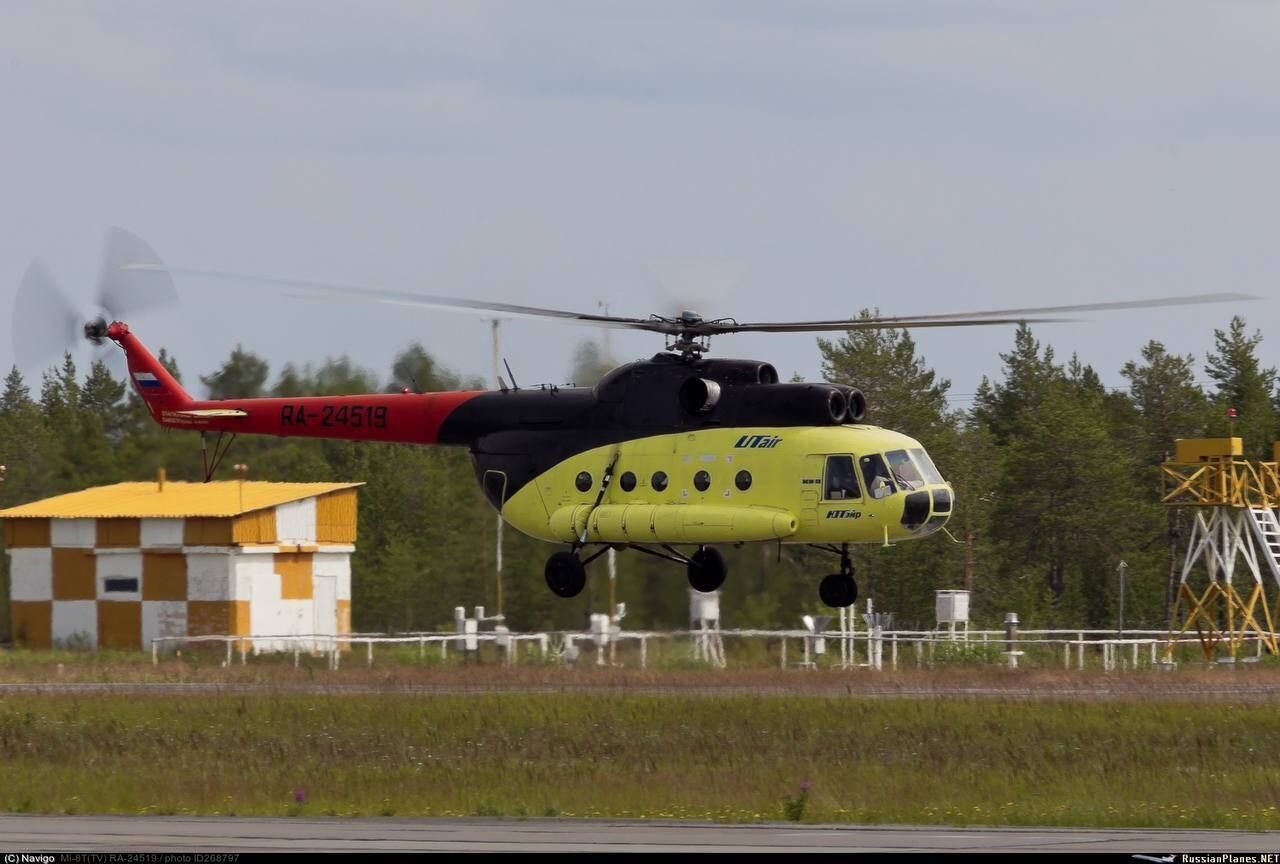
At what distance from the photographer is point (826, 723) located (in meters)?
34.3

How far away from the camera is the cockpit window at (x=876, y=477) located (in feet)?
91.2

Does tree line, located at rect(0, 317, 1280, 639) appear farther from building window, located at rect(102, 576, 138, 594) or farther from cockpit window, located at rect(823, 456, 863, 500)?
cockpit window, located at rect(823, 456, 863, 500)

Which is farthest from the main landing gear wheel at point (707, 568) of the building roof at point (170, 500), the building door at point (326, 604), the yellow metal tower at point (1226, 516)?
the building door at point (326, 604)

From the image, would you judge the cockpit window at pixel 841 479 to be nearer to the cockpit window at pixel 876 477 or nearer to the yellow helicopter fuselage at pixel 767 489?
the yellow helicopter fuselage at pixel 767 489

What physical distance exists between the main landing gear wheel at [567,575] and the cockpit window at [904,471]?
4.76 m

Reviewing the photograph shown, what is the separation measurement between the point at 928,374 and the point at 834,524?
99.5 ft

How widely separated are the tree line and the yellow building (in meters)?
1.89

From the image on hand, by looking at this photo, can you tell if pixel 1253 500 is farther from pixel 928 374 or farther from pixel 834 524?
pixel 834 524

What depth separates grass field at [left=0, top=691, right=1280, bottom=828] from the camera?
27.0 meters

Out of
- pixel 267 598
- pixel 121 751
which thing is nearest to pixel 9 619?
pixel 267 598

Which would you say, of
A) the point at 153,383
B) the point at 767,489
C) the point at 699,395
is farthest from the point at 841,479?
the point at 153,383

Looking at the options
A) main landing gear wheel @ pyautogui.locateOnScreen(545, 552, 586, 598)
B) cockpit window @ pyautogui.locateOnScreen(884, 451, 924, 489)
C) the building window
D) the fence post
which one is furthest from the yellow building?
cockpit window @ pyautogui.locateOnScreen(884, 451, 924, 489)

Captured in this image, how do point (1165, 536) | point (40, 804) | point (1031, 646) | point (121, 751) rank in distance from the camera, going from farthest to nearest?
point (1165, 536) → point (1031, 646) → point (121, 751) → point (40, 804)

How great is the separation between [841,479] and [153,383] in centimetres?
1303
